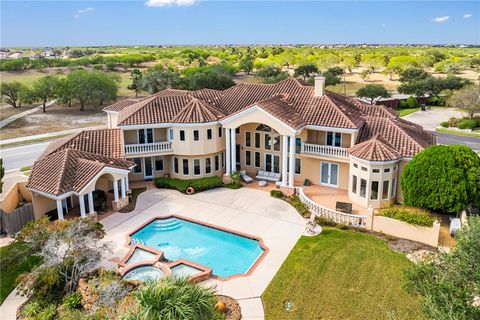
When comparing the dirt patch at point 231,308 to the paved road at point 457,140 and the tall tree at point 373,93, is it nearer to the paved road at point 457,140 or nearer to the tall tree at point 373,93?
the paved road at point 457,140

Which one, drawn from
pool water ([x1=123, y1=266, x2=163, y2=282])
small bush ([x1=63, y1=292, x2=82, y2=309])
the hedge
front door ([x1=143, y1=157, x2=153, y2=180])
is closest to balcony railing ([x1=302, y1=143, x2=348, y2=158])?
the hedge

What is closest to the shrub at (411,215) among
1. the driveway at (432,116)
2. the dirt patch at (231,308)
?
the dirt patch at (231,308)

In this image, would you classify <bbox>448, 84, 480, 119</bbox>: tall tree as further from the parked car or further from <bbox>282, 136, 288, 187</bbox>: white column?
<bbox>282, 136, 288, 187</bbox>: white column

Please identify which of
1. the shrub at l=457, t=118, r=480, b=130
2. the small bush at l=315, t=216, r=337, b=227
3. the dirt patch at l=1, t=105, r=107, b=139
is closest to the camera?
the small bush at l=315, t=216, r=337, b=227

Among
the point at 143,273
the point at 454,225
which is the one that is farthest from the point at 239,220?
the point at 454,225

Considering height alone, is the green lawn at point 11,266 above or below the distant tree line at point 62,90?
below

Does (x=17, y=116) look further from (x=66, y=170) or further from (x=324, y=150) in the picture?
(x=324, y=150)
